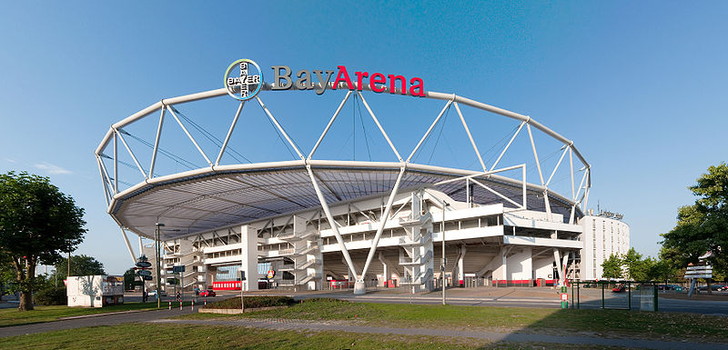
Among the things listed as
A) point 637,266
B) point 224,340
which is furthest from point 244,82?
point 637,266

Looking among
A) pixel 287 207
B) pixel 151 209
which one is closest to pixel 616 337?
pixel 287 207

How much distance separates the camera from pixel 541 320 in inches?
758

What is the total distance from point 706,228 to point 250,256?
6584 centimetres

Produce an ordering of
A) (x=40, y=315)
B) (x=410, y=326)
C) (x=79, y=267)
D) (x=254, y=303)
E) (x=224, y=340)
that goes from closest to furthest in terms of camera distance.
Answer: (x=224, y=340)
(x=410, y=326)
(x=254, y=303)
(x=40, y=315)
(x=79, y=267)

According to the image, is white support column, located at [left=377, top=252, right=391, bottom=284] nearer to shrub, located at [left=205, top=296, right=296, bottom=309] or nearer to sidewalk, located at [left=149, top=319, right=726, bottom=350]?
shrub, located at [left=205, top=296, right=296, bottom=309]

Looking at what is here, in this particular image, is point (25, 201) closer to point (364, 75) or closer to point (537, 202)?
point (364, 75)

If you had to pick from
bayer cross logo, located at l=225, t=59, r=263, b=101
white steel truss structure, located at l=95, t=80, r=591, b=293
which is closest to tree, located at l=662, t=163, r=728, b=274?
white steel truss structure, located at l=95, t=80, r=591, b=293

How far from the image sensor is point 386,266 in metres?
69.8

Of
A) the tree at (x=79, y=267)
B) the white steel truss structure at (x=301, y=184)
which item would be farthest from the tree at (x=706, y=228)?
the tree at (x=79, y=267)

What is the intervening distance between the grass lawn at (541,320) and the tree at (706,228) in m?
21.7

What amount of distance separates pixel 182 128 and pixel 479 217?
40852mm

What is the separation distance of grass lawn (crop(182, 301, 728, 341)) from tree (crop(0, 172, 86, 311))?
72.9ft

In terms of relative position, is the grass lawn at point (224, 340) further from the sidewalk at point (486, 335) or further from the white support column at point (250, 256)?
the white support column at point (250, 256)

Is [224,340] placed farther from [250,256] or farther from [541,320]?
[250,256]
